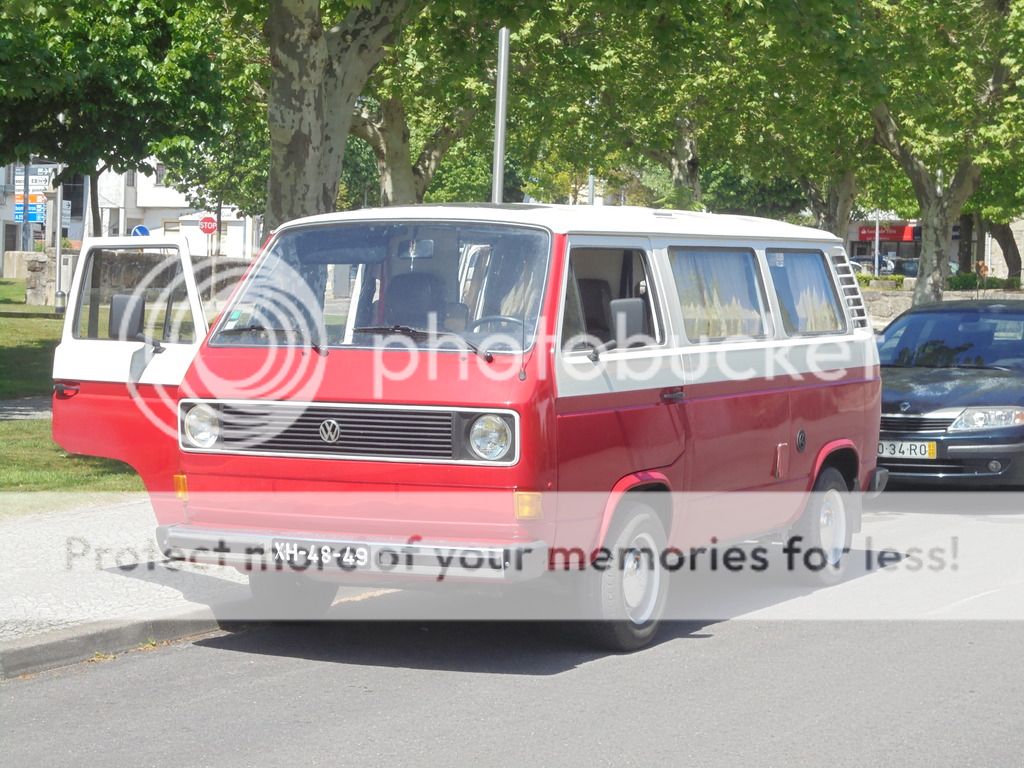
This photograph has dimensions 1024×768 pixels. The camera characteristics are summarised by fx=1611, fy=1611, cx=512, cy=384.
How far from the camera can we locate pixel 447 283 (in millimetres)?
7844

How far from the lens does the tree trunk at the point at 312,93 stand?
1395cm

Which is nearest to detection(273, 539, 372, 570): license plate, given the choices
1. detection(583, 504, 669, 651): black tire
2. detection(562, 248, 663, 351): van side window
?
detection(583, 504, 669, 651): black tire

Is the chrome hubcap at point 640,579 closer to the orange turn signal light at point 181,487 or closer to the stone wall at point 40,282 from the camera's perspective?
the orange turn signal light at point 181,487

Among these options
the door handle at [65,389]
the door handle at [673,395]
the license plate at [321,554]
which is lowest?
the license plate at [321,554]

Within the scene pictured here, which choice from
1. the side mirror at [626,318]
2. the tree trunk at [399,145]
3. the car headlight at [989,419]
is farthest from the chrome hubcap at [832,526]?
the tree trunk at [399,145]

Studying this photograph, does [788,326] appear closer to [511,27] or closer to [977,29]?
[511,27]

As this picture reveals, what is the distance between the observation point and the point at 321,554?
7363 millimetres

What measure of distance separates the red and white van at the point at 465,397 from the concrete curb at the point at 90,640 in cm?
47

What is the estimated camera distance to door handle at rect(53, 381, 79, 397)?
9.55m

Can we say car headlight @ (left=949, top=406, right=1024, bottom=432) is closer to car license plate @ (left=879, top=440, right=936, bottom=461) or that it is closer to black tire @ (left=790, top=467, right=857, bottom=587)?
car license plate @ (left=879, top=440, right=936, bottom=461)

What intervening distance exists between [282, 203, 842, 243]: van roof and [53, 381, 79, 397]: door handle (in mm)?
1964

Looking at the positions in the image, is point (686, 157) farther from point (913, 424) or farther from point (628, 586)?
point (628, 586)

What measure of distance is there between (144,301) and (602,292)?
101 inches

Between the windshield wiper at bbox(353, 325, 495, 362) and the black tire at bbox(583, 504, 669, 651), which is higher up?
the windshield wiper at bbox(353, 325, 495, 362)
